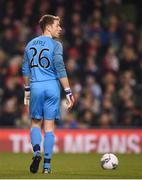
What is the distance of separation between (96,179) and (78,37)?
10.5m

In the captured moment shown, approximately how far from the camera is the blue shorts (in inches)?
416

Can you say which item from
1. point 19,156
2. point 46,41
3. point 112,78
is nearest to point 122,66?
point 112,78

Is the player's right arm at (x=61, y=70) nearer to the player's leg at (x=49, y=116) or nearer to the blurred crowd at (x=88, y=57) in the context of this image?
the player's leg at (x=49, y=116)

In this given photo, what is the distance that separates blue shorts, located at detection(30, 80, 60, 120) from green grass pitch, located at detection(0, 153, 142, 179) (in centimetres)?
77

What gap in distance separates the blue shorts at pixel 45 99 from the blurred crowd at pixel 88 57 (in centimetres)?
690

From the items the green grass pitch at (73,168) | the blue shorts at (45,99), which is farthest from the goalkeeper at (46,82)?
the green grass pitch at (73,168)

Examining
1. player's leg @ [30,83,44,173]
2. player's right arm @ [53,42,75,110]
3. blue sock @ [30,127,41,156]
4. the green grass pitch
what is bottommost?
the green grass pitch

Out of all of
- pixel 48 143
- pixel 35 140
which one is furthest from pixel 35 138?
pixel 48 143

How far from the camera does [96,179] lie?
9.57 meters

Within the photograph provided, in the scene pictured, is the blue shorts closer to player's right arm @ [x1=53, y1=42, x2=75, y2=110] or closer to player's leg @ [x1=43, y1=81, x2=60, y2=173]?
player's leg @ [x1=43, y1=81, x2=60, y2=173]

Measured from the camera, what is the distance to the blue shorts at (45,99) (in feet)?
34.6

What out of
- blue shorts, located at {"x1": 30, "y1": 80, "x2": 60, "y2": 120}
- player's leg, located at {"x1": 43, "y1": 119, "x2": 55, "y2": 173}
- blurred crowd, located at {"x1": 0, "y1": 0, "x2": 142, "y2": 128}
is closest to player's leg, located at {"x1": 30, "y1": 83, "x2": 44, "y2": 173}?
blue shorts, located at {"x1": 30, "y1": 80, "x2": 60, "y2": 120}

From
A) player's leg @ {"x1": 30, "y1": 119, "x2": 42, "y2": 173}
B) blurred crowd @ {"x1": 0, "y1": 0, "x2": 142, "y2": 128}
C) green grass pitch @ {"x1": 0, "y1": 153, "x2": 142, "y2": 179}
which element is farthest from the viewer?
blurred crowd @ {"x1": 0, "y1": 0, "x2": 142, "y2": 128}

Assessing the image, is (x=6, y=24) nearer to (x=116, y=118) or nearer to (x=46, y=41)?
(x=116, y=118)
